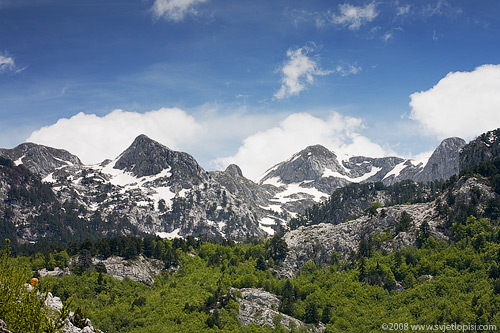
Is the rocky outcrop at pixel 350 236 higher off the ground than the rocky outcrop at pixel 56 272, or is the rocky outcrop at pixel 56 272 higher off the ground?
the rocky outcrop at pixel 350 236

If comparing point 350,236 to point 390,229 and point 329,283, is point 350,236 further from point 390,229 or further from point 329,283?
point 329,283

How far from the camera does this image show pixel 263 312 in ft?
440

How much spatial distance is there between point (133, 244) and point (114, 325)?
6374 cm

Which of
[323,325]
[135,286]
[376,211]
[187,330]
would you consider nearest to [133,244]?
[135,286]

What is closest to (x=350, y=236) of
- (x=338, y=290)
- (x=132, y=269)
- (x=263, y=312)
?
(x=338, y=290)

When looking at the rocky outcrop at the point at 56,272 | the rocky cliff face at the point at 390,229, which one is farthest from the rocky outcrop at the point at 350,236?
the rocky outcrop at the point at 56,272

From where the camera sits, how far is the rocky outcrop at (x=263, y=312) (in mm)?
128625

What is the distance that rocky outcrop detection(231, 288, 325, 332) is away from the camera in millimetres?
128625

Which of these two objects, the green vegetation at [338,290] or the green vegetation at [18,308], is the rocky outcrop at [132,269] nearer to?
the green vegetation at [338,290]

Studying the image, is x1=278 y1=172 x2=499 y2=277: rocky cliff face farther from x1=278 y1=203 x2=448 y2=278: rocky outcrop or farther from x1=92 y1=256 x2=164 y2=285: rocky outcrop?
x1=92 y1=256 x2=164 y2=285: rocky outcrop

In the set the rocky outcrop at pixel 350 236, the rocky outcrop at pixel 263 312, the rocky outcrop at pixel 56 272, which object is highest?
the rocky outcrop at pixel 350 236

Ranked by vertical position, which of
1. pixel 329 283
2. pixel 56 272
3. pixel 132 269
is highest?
pixel 132 269

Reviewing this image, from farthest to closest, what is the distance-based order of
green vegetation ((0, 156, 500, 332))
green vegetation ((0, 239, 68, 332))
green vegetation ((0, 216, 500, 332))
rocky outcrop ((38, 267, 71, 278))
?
rocky outcrop ((38, 267, 71, 278)) < green vegetation ((0, 156, 500, 332)) < green vegetation ((0, 216, 500, 332)) < green vegetation ((0, 239, 68, 332))

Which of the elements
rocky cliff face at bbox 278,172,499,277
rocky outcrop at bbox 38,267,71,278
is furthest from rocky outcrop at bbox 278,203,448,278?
rocky outcrop at bbox 38,267,71,278
